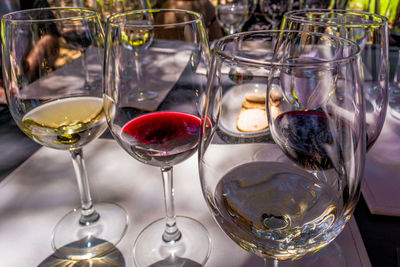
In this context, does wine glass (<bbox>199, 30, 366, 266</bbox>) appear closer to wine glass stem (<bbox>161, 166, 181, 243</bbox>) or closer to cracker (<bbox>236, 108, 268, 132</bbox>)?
cracker (<bbox>236, 108, 268, 132</bbox>)

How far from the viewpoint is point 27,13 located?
0.52m

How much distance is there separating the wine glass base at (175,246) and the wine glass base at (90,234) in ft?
0.14

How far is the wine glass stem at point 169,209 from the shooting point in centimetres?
51

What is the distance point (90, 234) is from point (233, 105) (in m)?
0.36

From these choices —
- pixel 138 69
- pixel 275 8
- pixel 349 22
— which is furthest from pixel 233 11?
pixel 138 69

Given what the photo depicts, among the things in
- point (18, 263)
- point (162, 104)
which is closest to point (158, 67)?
point (162, 104)

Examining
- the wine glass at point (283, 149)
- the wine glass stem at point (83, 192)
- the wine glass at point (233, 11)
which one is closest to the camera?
the wine glass at point (283, 149)

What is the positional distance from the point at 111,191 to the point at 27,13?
12.6 inches

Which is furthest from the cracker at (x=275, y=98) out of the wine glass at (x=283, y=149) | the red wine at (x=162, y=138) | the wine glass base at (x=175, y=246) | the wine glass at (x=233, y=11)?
the wine glass at (x=233, y=11)

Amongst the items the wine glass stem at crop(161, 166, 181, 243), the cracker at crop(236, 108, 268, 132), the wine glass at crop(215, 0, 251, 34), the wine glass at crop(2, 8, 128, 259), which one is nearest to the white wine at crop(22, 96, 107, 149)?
the wine glass at crop(2, 8, 128, 259)

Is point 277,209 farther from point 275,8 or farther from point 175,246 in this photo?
point 275,8

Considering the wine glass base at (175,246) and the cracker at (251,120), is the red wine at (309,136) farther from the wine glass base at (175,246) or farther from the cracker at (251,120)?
the wine glass base at (175,246)

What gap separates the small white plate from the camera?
1.11 ft

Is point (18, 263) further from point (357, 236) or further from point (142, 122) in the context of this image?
point (357, 236)
